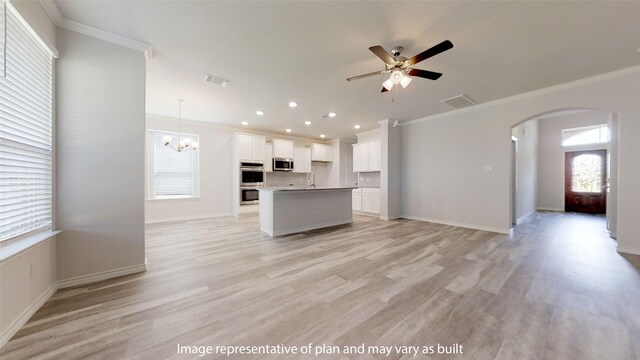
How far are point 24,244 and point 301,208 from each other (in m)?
3.55

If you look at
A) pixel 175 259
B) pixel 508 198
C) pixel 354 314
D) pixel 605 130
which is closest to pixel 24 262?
pixel 175 259

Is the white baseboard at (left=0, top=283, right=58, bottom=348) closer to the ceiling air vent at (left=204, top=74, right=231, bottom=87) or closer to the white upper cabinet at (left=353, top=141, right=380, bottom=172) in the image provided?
the ceiling air vent at (left=204, top=74, right=231, bottom=87)

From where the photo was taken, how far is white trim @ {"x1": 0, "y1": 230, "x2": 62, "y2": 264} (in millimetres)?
1566

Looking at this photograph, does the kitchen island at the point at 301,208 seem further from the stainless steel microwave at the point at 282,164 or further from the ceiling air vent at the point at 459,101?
the ceiling air vent at the point at 459,101

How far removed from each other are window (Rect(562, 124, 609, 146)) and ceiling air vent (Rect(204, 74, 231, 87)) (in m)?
10.5

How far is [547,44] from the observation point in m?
2.64

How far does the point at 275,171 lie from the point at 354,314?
6.04 meters

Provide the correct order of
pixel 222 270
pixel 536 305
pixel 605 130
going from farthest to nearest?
pixel 605 130 → pixel 222 270 → pixel 536 305

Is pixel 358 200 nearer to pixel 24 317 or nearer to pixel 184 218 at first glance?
pixel 184 218

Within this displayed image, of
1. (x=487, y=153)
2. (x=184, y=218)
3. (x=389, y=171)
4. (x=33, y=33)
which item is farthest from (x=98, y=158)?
(x=487, y=153)

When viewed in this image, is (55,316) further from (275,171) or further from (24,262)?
(275,171)

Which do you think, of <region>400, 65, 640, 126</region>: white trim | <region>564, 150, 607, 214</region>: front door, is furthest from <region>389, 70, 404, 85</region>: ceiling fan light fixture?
<region>564, 150, 607, 214</region>: front door

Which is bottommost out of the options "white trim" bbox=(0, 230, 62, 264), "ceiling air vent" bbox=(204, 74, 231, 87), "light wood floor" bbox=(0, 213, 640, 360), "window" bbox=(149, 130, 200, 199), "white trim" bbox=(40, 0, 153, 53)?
"light wood floor" bbox=(0, 213, 640, 360)

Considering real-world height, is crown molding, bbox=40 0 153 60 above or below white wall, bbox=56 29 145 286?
above
